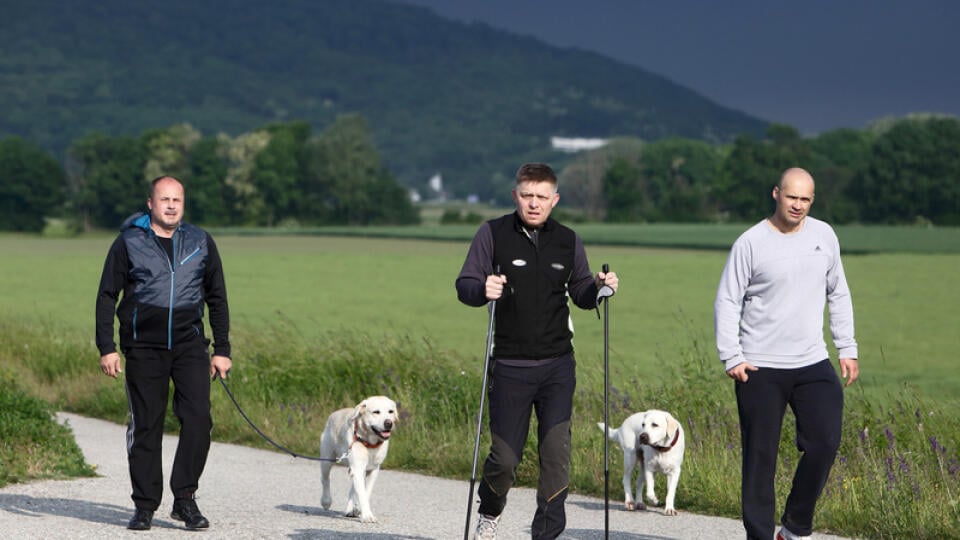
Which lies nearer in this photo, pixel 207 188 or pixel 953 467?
pixel 953 467

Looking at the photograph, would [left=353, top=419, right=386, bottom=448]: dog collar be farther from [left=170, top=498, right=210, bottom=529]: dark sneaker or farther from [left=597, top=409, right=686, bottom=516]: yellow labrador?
[left=597, top=409, right=686, bottom=516]: yellow labrador

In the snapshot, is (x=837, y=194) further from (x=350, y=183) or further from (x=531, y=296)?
(x=531, y=296)

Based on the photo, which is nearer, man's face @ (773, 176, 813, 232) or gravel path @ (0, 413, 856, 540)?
man's face @ (773, 176, 813, 232)

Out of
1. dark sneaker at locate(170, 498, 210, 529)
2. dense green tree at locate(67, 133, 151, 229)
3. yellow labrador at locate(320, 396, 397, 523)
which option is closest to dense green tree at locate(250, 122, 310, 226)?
dense green tree at locate(67, 133, 151, 229)

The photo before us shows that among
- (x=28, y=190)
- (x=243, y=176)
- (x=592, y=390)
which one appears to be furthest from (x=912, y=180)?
(x=592, y=390)

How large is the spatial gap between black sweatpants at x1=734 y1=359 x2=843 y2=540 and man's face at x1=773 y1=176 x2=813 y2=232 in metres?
0.79

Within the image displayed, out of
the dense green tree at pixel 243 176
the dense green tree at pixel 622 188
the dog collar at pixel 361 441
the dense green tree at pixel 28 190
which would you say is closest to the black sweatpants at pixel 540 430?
the dog collar at pixel 361 441

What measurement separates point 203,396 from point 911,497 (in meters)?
A: 4.63

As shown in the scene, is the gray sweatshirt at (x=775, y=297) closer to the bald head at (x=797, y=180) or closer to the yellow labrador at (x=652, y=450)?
the bald head at (x=797, y=180)

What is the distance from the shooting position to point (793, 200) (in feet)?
23.6

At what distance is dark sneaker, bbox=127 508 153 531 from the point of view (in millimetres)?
8609

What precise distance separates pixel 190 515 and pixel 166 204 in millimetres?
1984

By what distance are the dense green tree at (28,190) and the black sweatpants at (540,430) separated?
146 metres

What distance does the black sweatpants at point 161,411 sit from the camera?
8750 millimetres
